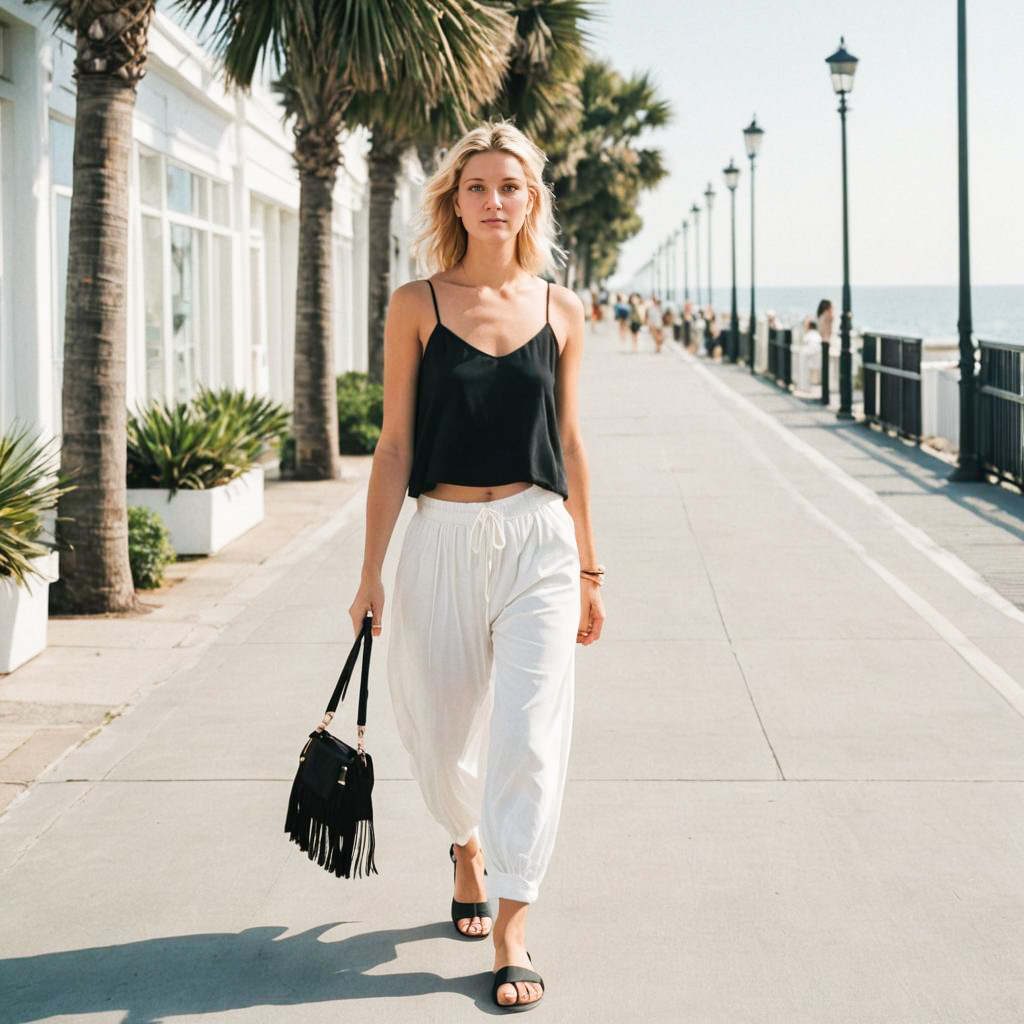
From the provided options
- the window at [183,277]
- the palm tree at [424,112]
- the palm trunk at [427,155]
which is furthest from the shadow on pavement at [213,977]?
the palm trunk at [427,155]

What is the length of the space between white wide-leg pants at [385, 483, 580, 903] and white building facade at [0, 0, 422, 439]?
7.29 meters

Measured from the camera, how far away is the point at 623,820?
17.0ft

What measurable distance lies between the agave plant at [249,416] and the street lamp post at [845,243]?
36.6 feet

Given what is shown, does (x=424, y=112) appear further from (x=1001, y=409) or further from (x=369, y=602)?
(x=369, y=602)

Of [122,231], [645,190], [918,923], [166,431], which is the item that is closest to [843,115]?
[166,431]

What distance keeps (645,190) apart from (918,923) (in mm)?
48550

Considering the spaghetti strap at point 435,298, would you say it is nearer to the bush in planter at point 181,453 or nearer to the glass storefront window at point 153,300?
the bush in planter at point 181,453

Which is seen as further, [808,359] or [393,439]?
[808,359]

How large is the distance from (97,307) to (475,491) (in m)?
5.13

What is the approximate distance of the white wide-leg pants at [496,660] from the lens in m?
3.80

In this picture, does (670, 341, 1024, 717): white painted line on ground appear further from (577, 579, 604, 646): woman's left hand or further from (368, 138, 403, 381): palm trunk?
(368, 138, 403, 381): palm trunk

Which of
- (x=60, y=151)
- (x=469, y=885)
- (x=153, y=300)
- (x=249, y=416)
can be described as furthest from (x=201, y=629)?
(x=153, y=300)

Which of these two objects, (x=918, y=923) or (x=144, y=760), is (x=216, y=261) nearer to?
(x=144, y=760)

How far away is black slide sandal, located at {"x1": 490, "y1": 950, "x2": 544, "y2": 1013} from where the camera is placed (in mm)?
3725
